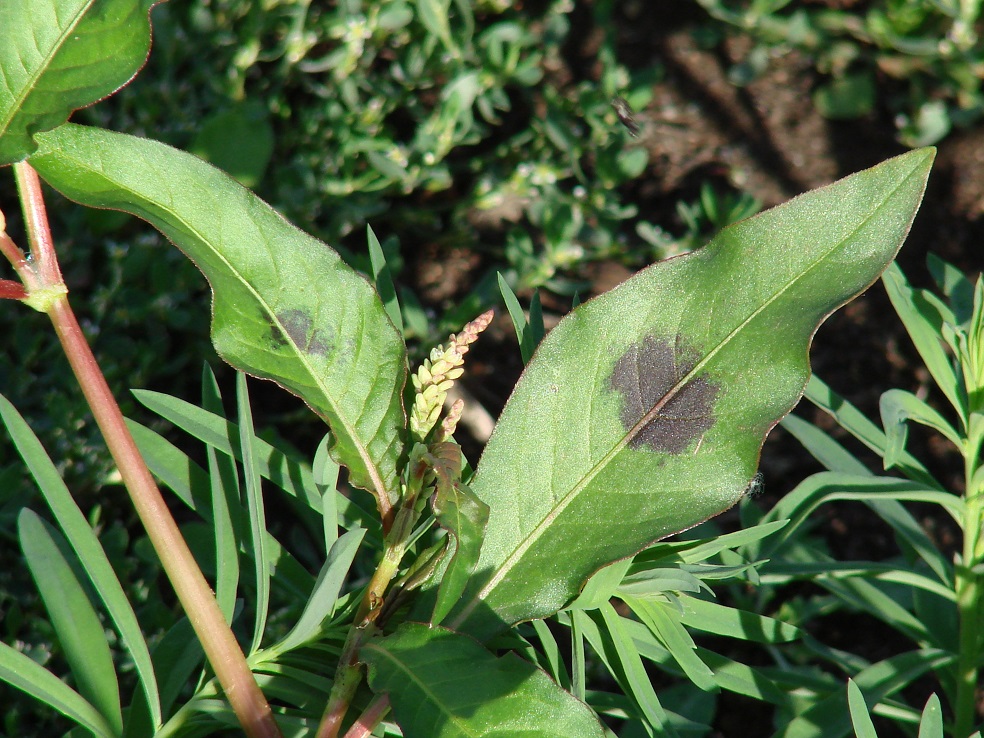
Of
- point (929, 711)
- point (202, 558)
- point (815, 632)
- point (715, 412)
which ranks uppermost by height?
point (715, 412)

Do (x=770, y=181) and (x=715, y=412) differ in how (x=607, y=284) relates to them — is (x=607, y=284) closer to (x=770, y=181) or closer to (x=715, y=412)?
(x=770, y=181)

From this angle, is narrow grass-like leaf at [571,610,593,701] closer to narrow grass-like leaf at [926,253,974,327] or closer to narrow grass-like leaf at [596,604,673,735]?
narrow grass-like leaf at [596,604,673,735]

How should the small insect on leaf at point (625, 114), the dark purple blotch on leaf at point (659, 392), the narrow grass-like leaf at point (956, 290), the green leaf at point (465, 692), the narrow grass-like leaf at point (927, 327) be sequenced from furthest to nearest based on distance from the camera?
1. the small insect on leaf at point (625, 114)
2. the narrow grass-like leaf at point (956, 290)
3. the narrow grass-like leaf at point (927, 327)
4. the dark purple blotch on leaf at point (659, 392)
5. the green leaf at point (465, 692)

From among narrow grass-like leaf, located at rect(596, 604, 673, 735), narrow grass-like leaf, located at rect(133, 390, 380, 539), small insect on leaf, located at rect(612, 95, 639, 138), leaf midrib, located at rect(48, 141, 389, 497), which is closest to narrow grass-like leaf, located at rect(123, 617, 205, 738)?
narrow grass-like leaf, located at rect(133, 390, 380, 539)

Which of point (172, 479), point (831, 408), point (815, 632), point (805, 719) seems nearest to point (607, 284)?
point (815, 632)

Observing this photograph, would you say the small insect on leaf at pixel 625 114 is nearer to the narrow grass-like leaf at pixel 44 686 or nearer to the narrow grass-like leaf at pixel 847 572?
the narrow grass-like leaf at pixel 847 572

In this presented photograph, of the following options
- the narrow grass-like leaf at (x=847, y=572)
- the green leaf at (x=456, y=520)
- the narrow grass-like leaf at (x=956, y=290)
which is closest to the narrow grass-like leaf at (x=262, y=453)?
the green leaf at (x=456, y=520)

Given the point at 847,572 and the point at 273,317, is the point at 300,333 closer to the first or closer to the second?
the point at 273,317

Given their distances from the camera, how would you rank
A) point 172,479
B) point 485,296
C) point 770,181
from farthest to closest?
1. point 770,181
2. point 485,296
3. point 172,479
